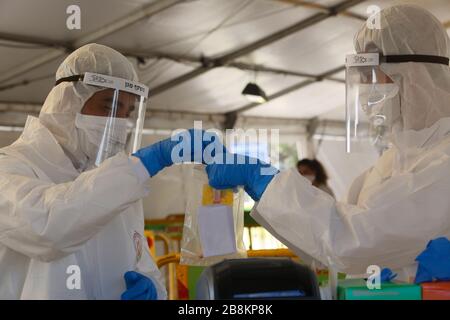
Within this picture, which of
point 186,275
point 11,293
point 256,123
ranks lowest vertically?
point 11,293

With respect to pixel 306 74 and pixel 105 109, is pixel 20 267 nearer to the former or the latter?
pixel 105 109

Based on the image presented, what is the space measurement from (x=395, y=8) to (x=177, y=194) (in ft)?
17.3

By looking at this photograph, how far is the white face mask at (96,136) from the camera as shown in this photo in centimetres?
178

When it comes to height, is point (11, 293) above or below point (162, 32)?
below

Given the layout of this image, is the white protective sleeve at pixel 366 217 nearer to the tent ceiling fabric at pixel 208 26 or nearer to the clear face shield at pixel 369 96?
the clear face shield at pixel 369 96

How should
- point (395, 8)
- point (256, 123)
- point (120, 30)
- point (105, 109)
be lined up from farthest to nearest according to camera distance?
point (256, 123) → point (120, 30) → point (395, 8) → point (105, 109)

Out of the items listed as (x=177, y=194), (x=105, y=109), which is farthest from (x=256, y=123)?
(x=105, y=109)

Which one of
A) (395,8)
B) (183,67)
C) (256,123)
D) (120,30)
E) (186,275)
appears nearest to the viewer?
(395,8)

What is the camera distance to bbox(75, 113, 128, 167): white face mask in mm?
1777

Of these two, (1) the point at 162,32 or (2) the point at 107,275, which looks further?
(1) the point at 162,32

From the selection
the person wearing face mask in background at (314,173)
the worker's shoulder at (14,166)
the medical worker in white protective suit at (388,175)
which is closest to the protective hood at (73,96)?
the worker's shoulder at (14,166)

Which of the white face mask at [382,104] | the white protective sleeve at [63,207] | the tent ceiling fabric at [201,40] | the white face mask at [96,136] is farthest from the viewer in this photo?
the tent ceiling fabric at [201,40]

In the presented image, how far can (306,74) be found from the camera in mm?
7199

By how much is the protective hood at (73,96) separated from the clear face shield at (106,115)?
2cm
